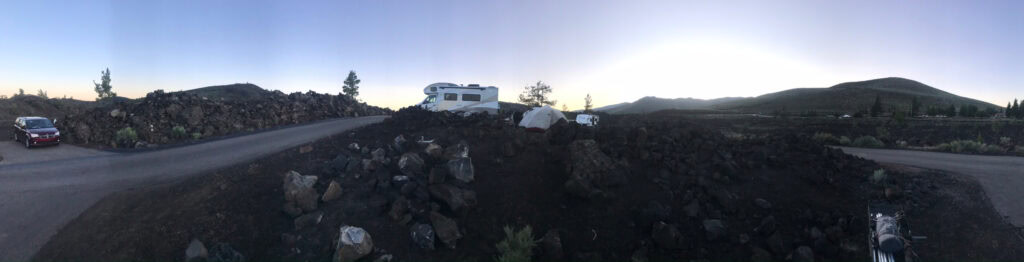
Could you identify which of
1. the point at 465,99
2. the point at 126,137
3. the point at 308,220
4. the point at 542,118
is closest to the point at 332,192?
the point at 308,220

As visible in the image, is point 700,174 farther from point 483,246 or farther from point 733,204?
point 483,246

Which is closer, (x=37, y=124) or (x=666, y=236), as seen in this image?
(x=666, y=236)

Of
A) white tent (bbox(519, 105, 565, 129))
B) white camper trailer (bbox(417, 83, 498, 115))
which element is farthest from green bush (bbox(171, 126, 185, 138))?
white tent (bbox(519, 105, 565, 129))

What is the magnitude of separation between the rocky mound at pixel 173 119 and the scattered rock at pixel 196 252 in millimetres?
13338

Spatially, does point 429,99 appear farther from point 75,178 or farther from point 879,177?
point 879,177

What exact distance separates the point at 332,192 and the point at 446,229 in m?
2.67

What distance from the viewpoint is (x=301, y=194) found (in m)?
7.02

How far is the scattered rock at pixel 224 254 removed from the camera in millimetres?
5629

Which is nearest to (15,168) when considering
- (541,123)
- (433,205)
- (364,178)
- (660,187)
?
(364,178)

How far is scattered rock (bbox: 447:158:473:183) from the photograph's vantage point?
7.72 m

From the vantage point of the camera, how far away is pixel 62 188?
9.14 meters

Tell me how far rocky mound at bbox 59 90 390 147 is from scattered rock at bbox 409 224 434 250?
15732 mm

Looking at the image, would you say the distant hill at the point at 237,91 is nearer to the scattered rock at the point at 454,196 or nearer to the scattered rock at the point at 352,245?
the scattered rock at the point at 454,196

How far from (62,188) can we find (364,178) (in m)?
7.63
